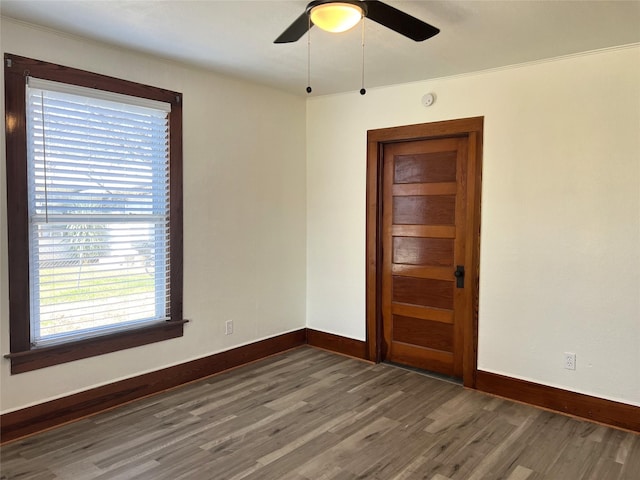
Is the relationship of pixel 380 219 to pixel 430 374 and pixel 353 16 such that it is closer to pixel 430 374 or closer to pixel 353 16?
pixel 430 374

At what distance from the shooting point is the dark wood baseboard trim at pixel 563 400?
9.85ft

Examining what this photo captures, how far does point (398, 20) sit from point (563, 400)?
2.72 meters

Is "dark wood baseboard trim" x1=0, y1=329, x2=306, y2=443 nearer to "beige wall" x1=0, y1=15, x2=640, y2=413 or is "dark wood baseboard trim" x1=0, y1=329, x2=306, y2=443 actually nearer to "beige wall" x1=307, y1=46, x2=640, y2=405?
"beige wall" x1=0, y1=15, x2=640, y2=413

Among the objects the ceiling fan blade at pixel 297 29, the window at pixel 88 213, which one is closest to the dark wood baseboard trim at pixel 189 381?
the window at pixel 88 213

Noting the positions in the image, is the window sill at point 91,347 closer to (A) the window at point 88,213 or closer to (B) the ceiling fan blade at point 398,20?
(A) the window at point 88,213

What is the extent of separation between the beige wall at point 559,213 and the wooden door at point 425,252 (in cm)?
24

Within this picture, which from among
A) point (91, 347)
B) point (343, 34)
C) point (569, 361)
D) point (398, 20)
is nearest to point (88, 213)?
point (91, 347)

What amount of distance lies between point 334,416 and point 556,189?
2178mm

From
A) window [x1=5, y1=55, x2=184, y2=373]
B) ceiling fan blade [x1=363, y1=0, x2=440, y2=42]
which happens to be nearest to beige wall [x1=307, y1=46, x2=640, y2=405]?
ceiling fan blade [x1=363, y1=0, x2=440, y2=42]

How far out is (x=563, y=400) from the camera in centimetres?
324

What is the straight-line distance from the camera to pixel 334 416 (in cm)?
317

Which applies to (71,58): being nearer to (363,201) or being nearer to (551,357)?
(363,201)

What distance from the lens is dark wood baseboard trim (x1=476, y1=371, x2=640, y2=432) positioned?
300cm

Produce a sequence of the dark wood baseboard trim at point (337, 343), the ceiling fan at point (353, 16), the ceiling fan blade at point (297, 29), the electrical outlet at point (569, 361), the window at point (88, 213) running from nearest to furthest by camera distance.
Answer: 1. the ceiling fan at point (353, 16)
2. the ceiling fan blade at point (297, 29)
3. the window at point (88, 213)
4. the electrical outlet at point (569, 361)
5. the dark wood baseboard trim at point (337, 343)
